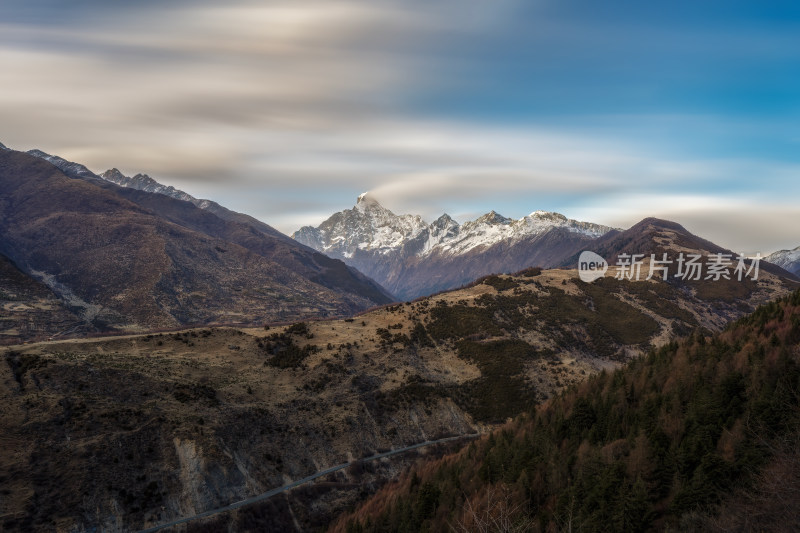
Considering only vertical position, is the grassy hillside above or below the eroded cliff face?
above

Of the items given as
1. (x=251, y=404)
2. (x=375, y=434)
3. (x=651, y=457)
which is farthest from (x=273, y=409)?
(x=651, y=457)

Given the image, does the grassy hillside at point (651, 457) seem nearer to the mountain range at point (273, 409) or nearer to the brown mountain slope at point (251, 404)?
the mountain range at point (273, 409)

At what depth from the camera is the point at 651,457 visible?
192 ft

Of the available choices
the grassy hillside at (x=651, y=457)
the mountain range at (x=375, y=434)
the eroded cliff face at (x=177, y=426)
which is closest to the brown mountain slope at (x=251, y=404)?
the eroded cliff face at (x=177, y=426)

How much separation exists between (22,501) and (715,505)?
3339 inches

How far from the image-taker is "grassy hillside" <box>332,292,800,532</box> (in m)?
47.8

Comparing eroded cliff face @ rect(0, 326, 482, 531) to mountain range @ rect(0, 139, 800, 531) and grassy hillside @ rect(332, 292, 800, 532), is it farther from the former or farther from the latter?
grassy hillside @ rect(332, 292, 800, 532)

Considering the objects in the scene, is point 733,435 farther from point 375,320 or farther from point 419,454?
point 375,320

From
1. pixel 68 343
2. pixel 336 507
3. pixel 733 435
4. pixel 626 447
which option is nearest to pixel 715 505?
pixel 733 435

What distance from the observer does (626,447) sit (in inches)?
2530

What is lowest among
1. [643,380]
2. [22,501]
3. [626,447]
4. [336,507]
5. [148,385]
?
[336,507]

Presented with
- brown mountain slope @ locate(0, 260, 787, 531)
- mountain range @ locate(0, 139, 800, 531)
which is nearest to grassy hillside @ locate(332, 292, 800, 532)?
mountain range @ locate(0, 139, 800, 531)

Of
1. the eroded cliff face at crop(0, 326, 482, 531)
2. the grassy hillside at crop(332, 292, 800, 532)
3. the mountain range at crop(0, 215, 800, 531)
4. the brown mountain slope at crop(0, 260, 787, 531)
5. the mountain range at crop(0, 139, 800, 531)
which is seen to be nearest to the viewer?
the grassy hillside at crop(332, 292, 800, 532)

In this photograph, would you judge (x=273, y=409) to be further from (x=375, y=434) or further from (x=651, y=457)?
(x=651, y=457)
